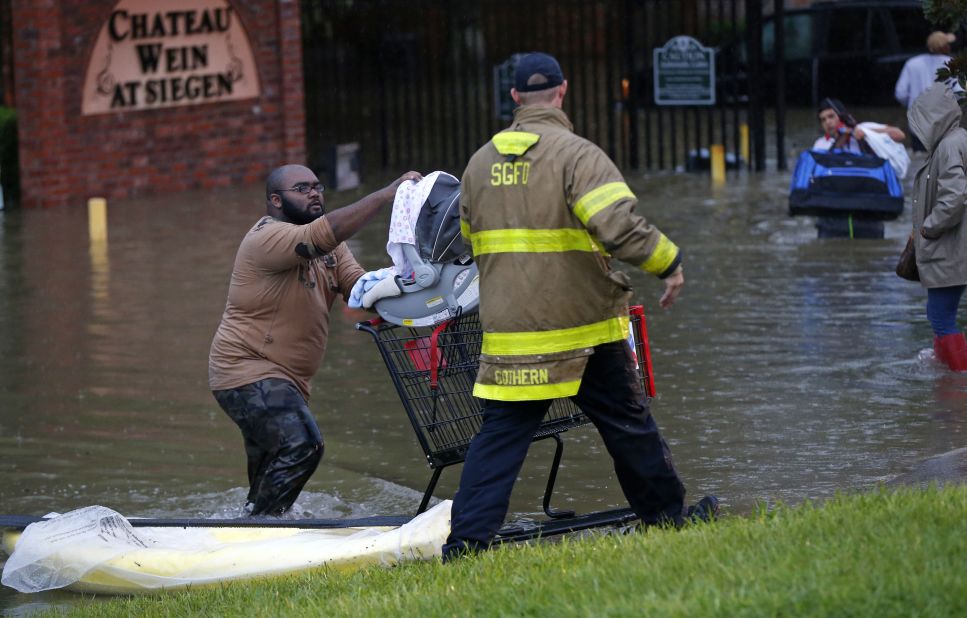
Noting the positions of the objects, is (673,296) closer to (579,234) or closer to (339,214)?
(579,234)

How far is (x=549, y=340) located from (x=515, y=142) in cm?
71


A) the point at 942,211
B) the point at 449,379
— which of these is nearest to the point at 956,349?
the point at 942,211

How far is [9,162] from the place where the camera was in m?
19.1

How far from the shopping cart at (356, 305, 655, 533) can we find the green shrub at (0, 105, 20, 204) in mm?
13570

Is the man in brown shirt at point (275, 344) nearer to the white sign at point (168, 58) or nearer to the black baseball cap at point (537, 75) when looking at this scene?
the black baseball cap at point (537, 75)

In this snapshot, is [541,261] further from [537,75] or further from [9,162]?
[9,162]

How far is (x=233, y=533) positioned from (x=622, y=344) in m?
1.89

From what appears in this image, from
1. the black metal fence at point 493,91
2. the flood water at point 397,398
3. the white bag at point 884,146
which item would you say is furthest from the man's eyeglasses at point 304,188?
the black metal fence at point 493,91

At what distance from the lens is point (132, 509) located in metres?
7.83

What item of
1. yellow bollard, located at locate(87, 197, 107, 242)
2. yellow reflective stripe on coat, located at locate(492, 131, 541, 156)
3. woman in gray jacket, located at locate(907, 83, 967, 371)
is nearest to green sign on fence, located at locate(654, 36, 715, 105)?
yellow bollard, located at locate(87, 197, 107, 242)

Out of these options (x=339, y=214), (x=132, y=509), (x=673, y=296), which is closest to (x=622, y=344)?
(x=673, y=296)

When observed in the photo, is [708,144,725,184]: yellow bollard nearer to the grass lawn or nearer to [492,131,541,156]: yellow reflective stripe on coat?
the grass lawn

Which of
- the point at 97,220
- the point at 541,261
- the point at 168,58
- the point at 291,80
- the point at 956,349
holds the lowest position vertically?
the point at 956,349

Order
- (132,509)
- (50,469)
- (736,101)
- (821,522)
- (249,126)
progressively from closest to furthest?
(821,522) → (132,509) → (50,469) → (736,101) → (249,126)
